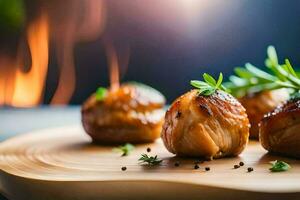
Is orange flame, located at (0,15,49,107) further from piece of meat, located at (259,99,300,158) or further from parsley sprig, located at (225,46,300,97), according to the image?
piece of meat, located at (259,99,300,158)

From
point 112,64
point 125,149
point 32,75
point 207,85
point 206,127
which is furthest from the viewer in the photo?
point 112,64

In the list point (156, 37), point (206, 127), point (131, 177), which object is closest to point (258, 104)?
point (206, 127)

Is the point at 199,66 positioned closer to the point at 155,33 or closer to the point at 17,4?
the point at 155,33

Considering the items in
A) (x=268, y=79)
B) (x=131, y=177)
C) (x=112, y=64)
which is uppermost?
(x=112, y=64)

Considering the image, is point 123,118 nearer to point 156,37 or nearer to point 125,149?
point 125,149

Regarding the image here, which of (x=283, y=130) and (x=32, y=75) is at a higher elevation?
(x=32, y=75)

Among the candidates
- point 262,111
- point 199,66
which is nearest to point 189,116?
point 262,111
